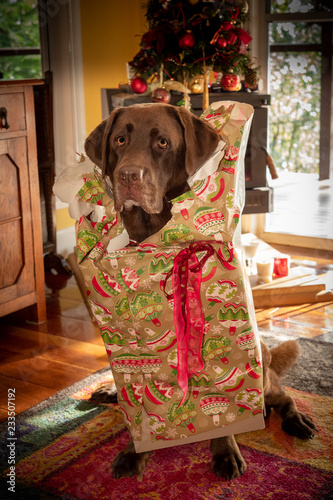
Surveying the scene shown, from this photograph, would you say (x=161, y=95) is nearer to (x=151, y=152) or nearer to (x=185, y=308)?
(x=151, y=152)

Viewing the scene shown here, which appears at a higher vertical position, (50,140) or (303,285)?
(50,140)

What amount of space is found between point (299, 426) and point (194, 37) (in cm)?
207

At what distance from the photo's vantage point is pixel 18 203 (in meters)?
2.69

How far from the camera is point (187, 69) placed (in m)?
3.11

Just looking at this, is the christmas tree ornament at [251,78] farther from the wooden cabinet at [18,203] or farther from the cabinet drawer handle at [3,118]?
the cabinet drawer handle at [3,118]

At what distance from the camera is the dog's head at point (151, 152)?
5.17 ft

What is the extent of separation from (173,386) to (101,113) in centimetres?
266

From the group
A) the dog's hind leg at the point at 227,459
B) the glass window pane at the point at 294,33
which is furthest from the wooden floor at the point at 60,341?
the glass window pane at the point at 294,33

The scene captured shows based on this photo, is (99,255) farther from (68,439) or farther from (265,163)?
(265,163)

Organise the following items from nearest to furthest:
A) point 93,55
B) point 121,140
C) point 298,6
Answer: point 121,140, point 298,6, point 93,55

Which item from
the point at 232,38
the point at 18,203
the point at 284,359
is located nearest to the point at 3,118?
the point at 18,203

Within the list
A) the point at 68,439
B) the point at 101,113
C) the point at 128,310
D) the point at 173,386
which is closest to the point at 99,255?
the point at 128,310

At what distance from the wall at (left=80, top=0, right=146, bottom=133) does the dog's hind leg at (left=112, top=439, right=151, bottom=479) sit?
263cm

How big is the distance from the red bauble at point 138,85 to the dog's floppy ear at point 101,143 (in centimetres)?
151
